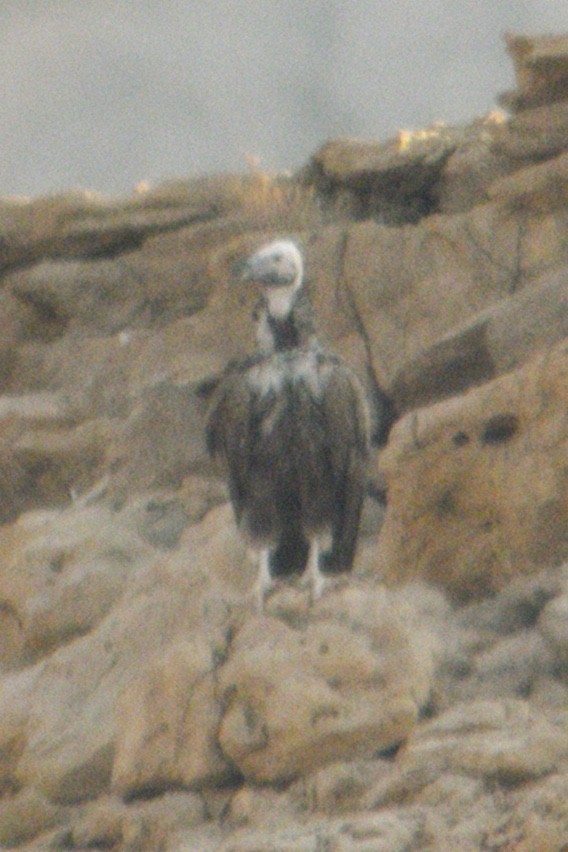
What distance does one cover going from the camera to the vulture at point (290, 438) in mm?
10023

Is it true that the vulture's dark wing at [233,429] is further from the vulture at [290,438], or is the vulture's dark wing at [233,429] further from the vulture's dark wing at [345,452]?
the vulture's dark wing at [345,452]

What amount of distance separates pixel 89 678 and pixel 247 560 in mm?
1427

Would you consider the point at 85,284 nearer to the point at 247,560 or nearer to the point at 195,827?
the point at 247,560

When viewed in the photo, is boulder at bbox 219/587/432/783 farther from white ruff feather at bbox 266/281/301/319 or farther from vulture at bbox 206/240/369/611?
white ruff feather at bbox 266/281/301/319

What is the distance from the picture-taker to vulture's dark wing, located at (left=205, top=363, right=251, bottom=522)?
10125mm

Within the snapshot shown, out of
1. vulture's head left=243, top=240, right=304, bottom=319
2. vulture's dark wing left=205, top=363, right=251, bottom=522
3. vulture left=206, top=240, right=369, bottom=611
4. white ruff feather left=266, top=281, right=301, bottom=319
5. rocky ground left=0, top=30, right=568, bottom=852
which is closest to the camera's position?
rocky ground left=0, top=30, right=568, bottom=852

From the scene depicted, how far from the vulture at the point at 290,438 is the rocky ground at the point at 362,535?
47 centimetres

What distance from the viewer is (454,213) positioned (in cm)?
1552

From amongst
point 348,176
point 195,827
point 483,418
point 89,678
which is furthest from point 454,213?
point 195,827

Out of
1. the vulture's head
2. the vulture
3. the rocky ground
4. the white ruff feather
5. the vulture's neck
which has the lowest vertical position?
the rocky ground

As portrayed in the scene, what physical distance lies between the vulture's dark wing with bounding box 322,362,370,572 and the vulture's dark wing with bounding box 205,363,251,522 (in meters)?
0.43

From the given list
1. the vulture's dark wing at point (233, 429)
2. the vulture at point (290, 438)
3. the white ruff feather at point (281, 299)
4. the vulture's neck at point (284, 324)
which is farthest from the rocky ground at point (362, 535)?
the white ruff feather at point (281, 299)

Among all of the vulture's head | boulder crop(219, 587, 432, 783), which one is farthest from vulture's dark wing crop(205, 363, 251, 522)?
boulder crop(219, 587, 432, 783)

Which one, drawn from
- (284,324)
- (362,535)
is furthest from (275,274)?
(362,535)
